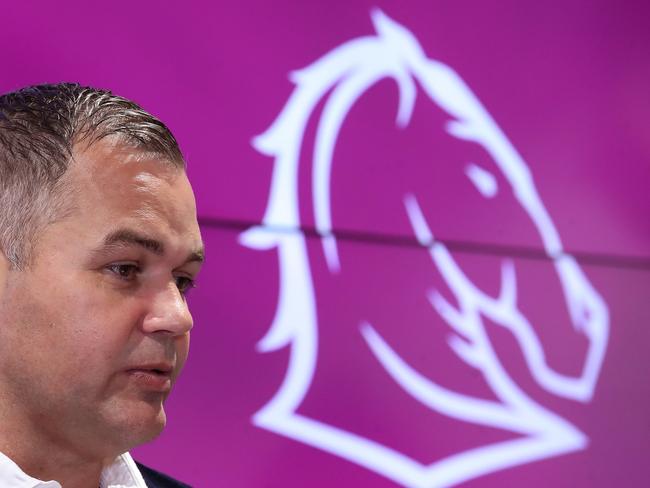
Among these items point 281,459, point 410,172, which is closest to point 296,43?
point 410,172

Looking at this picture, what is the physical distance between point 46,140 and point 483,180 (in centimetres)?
123

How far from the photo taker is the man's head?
986 millimetres

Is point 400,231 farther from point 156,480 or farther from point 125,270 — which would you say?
point 125,270

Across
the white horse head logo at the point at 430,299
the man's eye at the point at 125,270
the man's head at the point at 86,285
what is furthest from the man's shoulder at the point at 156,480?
the white horse head logo at the point at 430,299

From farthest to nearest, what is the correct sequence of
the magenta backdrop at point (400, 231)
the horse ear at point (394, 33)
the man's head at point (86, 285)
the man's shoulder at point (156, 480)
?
the horse ear at point (394, 33) < the magenta backdrop at point (400, 231) < the man's shoulder at point (156, 480) < the man's head at point (86, 285)

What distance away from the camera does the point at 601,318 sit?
215 centimetres

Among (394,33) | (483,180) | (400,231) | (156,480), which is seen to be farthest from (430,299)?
A: (156,480)

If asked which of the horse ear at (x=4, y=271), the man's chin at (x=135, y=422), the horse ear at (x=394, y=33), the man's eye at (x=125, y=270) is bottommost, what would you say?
the man's chin at (x=135, y=422)

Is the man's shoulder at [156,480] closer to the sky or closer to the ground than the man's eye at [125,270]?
closer to the ground

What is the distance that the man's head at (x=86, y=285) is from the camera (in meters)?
0.99

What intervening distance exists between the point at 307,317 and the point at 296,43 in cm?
56

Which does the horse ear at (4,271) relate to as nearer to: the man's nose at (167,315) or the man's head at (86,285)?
the man's head at (86,285)

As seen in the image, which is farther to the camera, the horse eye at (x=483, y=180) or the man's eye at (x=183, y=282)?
the horse eye at (x=483, y=180)

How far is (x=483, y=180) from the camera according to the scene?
2076 mm
